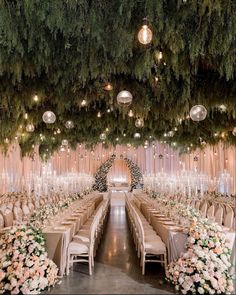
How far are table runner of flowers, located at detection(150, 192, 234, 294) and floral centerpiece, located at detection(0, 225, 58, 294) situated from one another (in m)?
1.72

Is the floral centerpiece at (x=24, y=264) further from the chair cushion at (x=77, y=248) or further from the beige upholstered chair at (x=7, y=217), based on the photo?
the beige upholstered chair at (x=7, y=217)

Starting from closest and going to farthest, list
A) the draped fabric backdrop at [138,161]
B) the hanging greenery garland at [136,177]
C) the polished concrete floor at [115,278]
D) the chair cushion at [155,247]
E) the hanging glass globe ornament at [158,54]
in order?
the polished concrete floor at [115,278], the hanging glass globe ornament at [158,54], the chair cushion at [155,247], the hanging greenery garland at [136,177], the draped fabric backdrop at [138,161]

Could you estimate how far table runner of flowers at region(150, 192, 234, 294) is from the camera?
161 inches

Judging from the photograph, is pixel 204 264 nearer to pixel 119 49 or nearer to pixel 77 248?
pixel 77 248

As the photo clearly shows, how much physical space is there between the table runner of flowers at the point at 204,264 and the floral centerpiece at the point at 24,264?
172cm

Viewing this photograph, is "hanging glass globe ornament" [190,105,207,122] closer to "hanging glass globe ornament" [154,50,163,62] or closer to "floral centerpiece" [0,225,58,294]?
"hanging glass globe ornament" [154,50,163,62]

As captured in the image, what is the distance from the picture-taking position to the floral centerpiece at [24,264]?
4223mm

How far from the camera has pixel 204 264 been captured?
4203 mm

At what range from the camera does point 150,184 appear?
14930 millimetres

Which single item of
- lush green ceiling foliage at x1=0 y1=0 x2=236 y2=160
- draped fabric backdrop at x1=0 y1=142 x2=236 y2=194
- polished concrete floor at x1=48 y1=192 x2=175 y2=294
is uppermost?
lush green ceiling foliage at x1=0 y1=0 x2=236 y2=160

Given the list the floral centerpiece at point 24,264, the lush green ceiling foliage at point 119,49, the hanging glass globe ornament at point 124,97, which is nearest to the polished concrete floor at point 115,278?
the floral centerpiece at point 24,264

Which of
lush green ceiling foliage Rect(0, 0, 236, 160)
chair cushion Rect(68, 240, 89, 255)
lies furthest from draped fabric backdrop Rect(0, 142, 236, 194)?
chair cushion Rect(68, 240, 89, 255)

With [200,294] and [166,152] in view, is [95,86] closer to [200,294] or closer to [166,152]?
[200,294]

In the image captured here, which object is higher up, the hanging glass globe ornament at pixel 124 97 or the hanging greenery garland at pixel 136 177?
the hanging glass globe ornament at pixel 124 97
